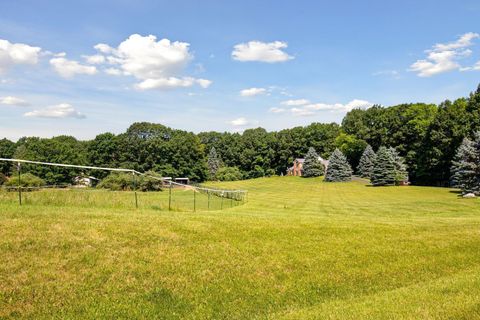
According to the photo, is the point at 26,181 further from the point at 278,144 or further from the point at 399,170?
the point at 278,144

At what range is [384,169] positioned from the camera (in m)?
74.1

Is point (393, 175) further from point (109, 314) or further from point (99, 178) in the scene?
point (109, 314)

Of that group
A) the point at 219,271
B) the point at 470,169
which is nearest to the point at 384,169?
the point at 470,169

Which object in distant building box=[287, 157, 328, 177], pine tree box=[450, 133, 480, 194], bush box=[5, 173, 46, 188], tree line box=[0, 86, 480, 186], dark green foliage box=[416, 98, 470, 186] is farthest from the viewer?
distant building box=[287, 157, 328, 177]

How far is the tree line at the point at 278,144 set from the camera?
239ft

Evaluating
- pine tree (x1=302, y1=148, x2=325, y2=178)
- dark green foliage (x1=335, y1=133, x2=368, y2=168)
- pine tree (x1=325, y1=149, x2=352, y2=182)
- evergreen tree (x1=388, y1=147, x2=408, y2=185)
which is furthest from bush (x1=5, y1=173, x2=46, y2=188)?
dark green foliage (x1=335, y1=133, x2=368, y2=168)

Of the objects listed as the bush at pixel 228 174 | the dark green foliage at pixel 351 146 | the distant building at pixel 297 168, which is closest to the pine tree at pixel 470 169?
the dark green foliage at pixel 351 146

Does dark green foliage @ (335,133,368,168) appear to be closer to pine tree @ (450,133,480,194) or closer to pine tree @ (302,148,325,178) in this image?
pine tree @ (302,148,325,178)

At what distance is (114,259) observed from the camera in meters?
9.52

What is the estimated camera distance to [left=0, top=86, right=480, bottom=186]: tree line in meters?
72.8

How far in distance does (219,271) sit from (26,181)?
530 inches

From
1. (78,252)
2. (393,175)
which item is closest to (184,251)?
(78,252)

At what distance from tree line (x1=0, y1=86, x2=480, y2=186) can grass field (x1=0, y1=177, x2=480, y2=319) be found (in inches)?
2560

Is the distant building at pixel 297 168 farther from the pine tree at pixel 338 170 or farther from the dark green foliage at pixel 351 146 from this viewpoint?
the pine tree at pixel 338 170
